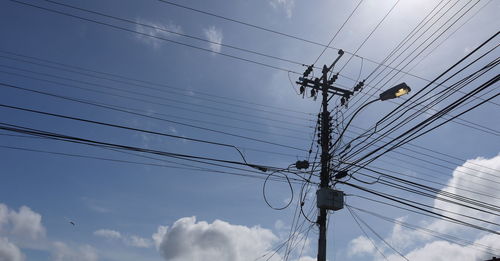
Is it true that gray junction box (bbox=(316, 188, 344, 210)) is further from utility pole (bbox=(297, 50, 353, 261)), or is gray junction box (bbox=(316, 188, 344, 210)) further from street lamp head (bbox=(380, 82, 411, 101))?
street lamp head (bbox=(380, 82, 411, 101))

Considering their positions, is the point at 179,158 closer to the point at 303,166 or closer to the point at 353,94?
the point at 303,166

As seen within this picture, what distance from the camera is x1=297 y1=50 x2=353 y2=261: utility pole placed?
11.9 metres

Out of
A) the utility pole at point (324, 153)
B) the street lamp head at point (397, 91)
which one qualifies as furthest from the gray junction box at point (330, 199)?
the street lamp head at point (397, 91)

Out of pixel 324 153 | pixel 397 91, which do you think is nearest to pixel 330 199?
pixel 324 153

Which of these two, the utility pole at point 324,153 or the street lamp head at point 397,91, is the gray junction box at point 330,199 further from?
the street lamp head at point 397,91

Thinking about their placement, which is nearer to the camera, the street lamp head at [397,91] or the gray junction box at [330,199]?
the street lamp head at [397,91]

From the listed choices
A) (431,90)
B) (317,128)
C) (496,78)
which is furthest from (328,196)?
(496,78)

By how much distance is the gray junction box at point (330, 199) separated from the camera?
39.2ft

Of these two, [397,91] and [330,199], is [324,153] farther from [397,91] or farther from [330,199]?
[397,91]

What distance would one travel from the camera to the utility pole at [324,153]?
1192cm

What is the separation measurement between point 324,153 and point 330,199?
1.95m

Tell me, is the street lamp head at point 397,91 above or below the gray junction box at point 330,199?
above

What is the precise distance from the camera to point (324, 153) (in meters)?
13.3

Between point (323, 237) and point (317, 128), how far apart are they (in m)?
4.44
